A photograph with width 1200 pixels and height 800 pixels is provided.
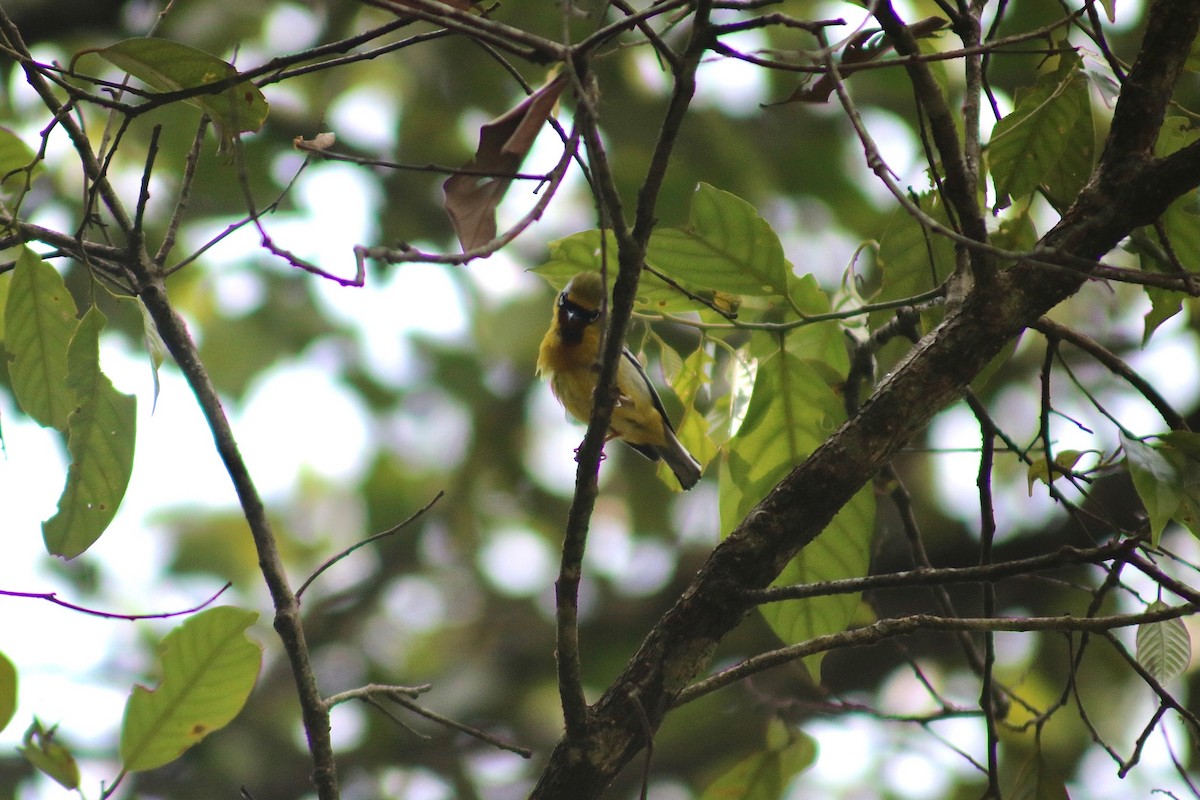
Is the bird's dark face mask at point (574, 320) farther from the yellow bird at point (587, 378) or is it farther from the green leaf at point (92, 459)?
the green leaf at point (92, 459)

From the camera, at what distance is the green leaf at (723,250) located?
196cm

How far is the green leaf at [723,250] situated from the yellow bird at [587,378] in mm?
2060

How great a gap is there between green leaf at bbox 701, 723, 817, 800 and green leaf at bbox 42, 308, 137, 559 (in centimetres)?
137

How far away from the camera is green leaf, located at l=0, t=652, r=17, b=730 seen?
1.83 metres

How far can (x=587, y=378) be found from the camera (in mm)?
4309

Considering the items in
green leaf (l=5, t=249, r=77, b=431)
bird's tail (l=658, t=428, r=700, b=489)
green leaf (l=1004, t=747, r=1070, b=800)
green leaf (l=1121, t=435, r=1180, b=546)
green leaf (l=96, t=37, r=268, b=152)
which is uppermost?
bird's tail (l=658, t=428, r=700, b=489)

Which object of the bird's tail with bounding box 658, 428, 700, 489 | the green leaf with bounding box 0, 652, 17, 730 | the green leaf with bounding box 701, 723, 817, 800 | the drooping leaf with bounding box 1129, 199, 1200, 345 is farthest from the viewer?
the bird's tail with bounding box 658, 428, 700, 489

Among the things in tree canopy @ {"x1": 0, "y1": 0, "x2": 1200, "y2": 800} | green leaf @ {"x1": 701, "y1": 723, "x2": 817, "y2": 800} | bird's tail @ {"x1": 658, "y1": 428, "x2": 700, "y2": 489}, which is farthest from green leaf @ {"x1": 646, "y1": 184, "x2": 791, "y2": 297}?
bird's tail @ {"x1": 658, "y1": 428, "x2": 700, "y2": 489}

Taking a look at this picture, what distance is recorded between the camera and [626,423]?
13.9 feet

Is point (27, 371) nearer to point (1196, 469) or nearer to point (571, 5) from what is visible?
point (571, 5)

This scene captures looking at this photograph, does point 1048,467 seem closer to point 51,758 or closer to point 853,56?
point 853,56

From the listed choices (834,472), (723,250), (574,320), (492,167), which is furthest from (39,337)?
(574,320)

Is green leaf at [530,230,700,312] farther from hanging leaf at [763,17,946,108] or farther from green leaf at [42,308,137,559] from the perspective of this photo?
green leaf at [42,308,137,559]

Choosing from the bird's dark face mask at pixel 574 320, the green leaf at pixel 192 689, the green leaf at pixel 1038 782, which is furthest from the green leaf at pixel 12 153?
the bird's dark face mask at pixel 574 320
